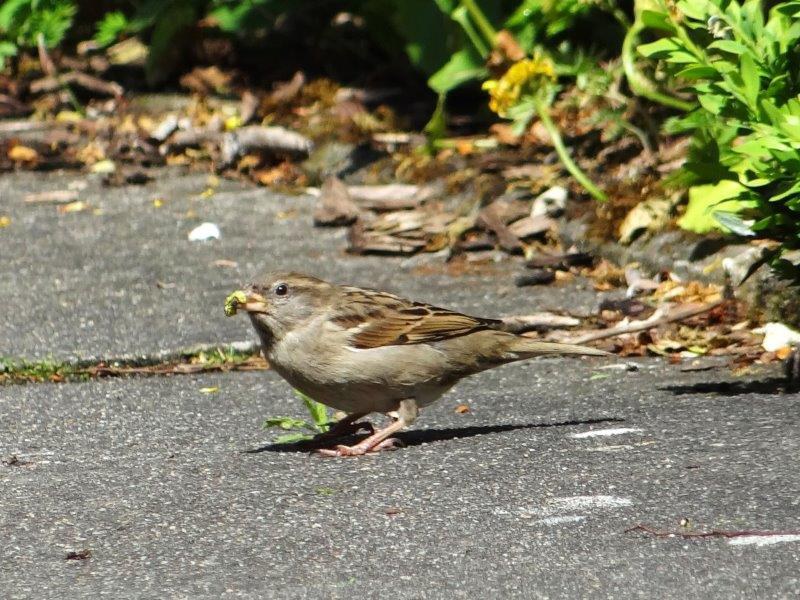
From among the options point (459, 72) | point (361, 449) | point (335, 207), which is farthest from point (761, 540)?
point (459, 72)

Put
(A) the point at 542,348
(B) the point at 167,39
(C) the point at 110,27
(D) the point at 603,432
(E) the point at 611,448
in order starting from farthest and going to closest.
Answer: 1. (C) the point at 110,27
2. (B) the point at 167,39
3. (A) the point at 542,348
4. (D) the point at 603,432
5. (E) the point at 611,448

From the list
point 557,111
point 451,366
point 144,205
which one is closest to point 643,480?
point 451,366

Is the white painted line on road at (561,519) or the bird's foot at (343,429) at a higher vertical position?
the white painted line on road at (561,519)

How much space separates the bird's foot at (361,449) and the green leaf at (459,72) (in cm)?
387

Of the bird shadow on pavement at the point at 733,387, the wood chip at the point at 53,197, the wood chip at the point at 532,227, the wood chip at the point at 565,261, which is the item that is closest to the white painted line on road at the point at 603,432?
the bird shadow on pavement at the point at 733,387

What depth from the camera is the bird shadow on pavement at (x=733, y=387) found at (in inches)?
217

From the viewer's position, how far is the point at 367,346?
532 cm

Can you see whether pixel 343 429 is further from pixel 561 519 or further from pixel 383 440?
pixel 561 519

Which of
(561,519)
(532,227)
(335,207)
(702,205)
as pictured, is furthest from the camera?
(335,207)

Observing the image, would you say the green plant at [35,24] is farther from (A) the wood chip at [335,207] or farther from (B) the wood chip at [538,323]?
(B) the wood chip at [538,323]

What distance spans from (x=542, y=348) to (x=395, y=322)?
21.9 inches

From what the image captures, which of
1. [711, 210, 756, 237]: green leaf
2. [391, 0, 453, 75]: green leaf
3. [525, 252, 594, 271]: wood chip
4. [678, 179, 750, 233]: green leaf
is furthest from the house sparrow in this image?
[391, 0, 453, 75]: green leaf

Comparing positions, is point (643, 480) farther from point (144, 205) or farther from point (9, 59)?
point (9, 59)

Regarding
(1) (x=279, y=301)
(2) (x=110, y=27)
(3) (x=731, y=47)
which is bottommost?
(1) (x=279, y=301)
